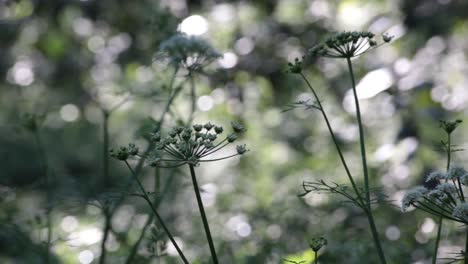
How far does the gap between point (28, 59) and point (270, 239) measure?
4.55 meters

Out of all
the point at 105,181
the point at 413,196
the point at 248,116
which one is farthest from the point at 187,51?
the point at 248,116

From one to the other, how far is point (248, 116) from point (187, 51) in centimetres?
275

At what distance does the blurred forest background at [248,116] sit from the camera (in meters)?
2.63

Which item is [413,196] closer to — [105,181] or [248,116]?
[105,181]

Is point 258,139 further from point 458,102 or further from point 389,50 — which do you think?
point 458,102

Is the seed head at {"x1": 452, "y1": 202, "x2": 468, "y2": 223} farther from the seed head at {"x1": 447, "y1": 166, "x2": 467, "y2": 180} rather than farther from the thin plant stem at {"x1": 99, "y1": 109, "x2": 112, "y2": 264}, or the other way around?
the thin plant stem at {"x1": 99, "y1": 109, "x2": 112, "y2": 264}

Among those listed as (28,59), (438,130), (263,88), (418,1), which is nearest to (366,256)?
(438,130)

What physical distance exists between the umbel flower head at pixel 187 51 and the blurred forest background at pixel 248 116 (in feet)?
0.58

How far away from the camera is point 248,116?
179 inches

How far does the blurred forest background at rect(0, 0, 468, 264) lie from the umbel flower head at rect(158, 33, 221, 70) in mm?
176

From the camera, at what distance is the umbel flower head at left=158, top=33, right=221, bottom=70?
1.77 metres

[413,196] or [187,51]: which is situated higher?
[187,51]

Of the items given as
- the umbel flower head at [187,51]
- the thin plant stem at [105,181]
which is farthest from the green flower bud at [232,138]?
the thin plant stem at [105,181]

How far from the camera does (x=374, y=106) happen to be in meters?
3.91
